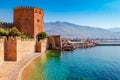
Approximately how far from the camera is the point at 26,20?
45875 millimetres

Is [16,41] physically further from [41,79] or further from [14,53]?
[41,79]

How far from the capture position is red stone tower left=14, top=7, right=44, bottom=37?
4566 centimetres

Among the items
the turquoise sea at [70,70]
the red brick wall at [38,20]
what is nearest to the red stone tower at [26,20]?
the red brick wall at [38,20]

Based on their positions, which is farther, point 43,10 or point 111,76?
point 43,10

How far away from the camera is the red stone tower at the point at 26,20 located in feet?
150

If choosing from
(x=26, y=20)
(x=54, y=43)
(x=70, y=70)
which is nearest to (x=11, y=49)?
(x=70, y=70)

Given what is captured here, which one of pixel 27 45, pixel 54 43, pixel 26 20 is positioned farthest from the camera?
pixel 54 43

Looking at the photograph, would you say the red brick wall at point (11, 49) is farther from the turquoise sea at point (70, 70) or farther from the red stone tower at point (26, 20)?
the red stone tower at point (26, 20)

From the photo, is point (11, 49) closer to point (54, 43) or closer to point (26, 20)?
point (26, 20)

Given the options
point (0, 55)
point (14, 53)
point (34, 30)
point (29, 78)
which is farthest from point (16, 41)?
point (34, 30)

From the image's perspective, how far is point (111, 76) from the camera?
20.0 m

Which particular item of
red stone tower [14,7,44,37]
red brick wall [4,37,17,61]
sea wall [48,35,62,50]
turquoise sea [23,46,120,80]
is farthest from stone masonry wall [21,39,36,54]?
sea wall [48,35,62,50]

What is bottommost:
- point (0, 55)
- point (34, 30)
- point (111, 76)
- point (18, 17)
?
point (111, 76)

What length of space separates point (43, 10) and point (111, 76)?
32.6m
